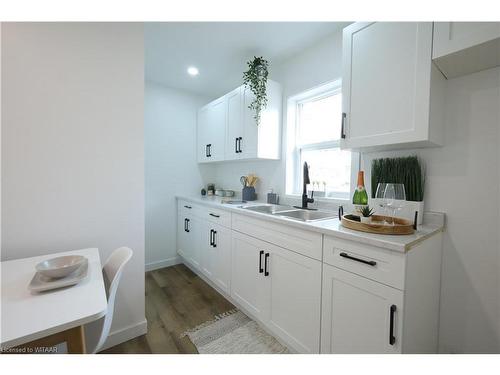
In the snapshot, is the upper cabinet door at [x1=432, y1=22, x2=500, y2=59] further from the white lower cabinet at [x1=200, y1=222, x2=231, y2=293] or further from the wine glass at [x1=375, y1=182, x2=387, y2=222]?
the white lower cabinet at [x1=200, y1=222, x2=231, y2=293]

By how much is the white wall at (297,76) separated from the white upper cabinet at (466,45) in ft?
2.80

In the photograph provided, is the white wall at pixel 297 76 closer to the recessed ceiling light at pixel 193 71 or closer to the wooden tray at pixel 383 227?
the recessed ceiling light at pixel 193 71

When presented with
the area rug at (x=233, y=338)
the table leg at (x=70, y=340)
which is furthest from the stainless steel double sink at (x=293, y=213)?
the table leg at (x=70, y=340)

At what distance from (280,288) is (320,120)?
164 cm

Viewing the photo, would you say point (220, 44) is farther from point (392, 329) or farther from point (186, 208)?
point (392, 329)

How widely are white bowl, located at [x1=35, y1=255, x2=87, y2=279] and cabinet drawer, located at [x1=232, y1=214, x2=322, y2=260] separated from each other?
1.15 meters

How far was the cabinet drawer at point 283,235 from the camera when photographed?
4.53ft

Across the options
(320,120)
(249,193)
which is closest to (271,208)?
(249,193)

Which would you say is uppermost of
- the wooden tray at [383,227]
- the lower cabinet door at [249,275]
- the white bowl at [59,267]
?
the wooden tray at [383,227]

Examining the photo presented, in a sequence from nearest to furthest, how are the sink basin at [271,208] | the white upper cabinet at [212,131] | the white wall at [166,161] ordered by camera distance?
1. the sink basin at [271,208]
2. the white upper cabinet at [212,131]
3. the white wall at [166,161]

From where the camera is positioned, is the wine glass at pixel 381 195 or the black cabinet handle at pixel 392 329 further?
the wine glass at pixel 381 195

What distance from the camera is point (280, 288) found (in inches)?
63.9

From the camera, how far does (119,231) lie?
5.34 feet
